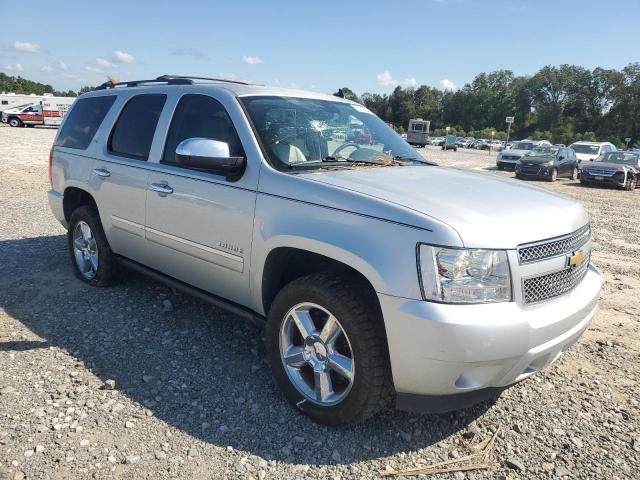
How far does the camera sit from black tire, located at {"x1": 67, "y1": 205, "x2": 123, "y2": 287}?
180 inches

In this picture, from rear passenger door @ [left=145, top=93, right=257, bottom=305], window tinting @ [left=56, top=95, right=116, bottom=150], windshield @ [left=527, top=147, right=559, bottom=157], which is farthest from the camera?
windshield @ [left=527, top=147, right=559, bottom=157]

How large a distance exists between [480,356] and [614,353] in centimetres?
233

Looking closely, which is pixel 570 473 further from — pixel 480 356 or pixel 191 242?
pixel 191 242

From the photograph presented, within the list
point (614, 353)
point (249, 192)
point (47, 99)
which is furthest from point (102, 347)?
point (47, 99)

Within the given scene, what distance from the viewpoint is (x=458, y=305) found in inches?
91.4

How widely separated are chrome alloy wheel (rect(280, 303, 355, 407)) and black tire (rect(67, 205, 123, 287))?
239 centimetres

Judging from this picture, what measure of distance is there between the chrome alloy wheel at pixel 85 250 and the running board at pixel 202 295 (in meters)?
0.41

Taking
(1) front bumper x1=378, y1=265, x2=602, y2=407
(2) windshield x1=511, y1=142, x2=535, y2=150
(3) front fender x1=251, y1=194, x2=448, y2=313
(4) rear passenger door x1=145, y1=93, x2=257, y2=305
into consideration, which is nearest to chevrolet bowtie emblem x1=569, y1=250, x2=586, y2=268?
(1) front bumper x1=378, y1=265, x2=602, y2=407

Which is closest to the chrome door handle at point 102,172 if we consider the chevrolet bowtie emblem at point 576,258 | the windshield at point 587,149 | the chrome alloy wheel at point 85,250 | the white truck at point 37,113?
the chrome alloy wheel at point 85,250

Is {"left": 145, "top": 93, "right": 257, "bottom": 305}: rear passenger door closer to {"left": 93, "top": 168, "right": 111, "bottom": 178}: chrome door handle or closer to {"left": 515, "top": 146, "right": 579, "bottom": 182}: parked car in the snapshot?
{"left": 93, "top": 168, "right": 111, "bottom": 178}: chrome door handle

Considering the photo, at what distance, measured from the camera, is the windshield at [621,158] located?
1955cm

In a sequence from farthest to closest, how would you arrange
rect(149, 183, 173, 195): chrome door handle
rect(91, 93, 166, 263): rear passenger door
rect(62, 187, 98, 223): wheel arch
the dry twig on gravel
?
rect(62, 187, 98, 223): wheel arch, rect(91, 93, 166, 263): rear passenger door, rect(149, 183, 173, 195): chrome door handle, the dry twig on gravel

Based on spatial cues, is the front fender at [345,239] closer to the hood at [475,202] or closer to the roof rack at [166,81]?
the hood at [475,202]

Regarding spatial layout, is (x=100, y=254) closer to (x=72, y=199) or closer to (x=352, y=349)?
(x=72, y=199)
